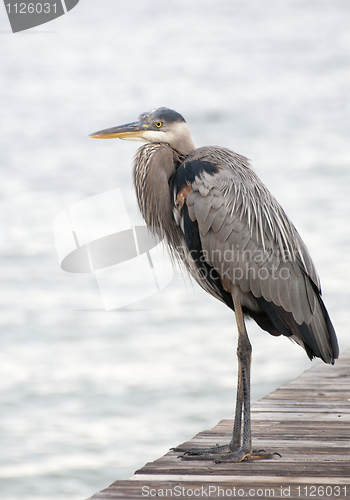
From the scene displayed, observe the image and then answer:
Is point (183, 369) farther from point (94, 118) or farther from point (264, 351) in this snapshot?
point (94, 118)

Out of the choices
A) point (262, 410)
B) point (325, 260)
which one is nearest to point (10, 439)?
point (262, 410)

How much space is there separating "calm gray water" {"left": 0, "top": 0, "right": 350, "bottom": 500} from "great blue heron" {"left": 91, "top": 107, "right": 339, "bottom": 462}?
120 inches

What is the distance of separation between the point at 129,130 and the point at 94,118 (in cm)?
1272

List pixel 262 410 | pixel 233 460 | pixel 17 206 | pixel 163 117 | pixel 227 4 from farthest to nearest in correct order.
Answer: pixel 227 4 < pixel 17 206 < pixel 262 410 < pixel 163 117 < pixel 233 460

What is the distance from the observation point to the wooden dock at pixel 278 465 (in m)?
2.67

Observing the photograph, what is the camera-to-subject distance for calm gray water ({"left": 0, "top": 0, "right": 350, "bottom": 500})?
695 cm

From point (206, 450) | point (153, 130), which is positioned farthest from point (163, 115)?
point (206, 450)

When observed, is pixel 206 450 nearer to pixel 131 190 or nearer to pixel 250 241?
pixel 250 241

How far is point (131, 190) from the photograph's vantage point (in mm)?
13219

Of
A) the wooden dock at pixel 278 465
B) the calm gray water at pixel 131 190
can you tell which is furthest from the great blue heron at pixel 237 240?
the calm gray water at pixel 131 190

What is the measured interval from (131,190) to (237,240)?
10.0 metres

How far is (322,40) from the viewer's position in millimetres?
18469

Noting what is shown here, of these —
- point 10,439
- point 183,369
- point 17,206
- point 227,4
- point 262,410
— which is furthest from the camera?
point 227,4

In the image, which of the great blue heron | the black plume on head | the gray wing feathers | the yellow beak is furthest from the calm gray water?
the black plume on head
